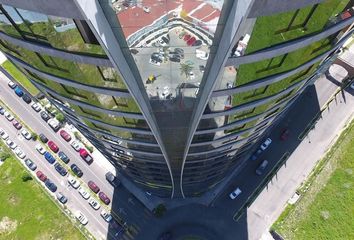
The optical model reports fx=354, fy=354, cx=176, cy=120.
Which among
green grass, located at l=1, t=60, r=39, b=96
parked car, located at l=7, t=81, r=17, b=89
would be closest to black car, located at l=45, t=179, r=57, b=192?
green grass, located at l=1, t=60, r=39, b=96

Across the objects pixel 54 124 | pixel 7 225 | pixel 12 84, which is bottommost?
pixel 7 225

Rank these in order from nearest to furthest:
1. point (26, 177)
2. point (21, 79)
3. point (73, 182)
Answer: point (73, 182) < point (26, 177) < point (21, 79)

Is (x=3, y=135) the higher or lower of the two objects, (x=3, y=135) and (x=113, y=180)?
the lower

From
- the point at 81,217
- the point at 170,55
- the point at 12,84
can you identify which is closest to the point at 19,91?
the point at 12,84

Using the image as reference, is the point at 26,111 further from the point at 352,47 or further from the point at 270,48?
the point at 352,47

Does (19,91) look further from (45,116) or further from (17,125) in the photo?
(45,116)


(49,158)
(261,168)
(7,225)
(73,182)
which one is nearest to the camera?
(7,225)

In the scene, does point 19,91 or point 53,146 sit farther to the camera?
point 19,91
